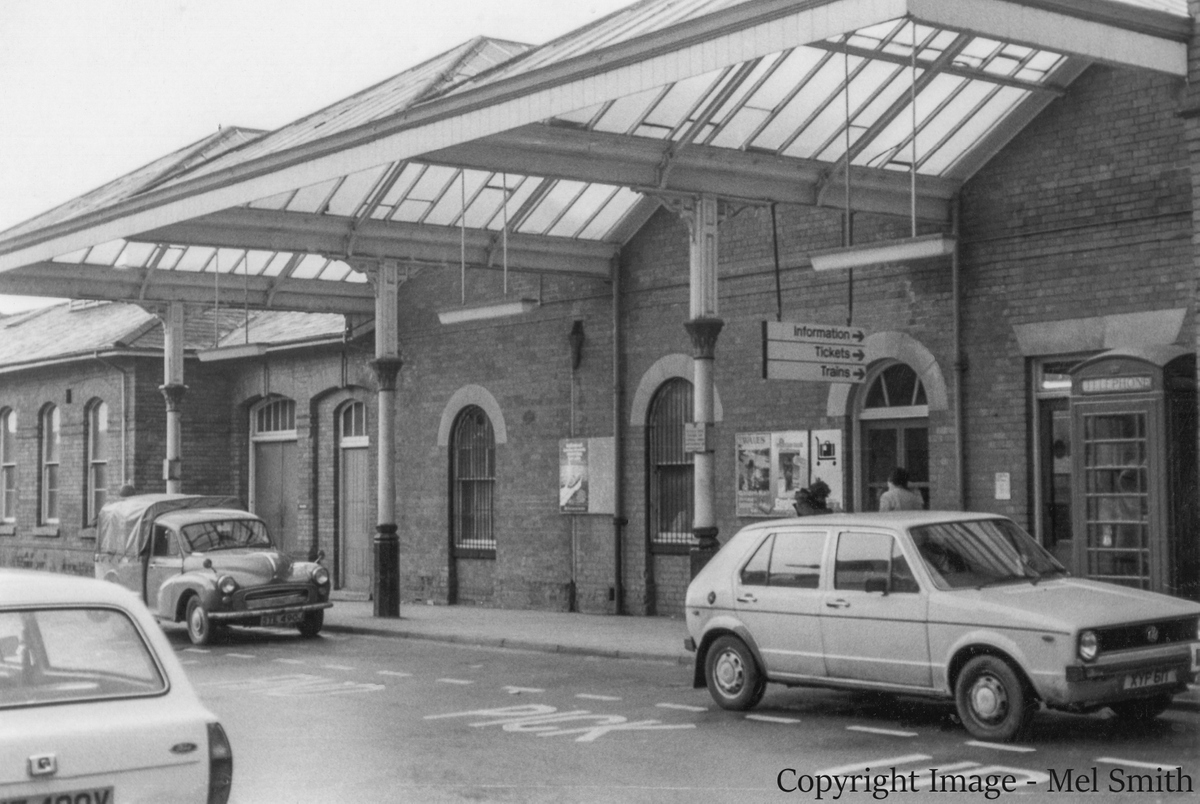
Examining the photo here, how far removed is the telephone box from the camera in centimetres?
1409

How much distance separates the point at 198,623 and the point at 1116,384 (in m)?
11.3

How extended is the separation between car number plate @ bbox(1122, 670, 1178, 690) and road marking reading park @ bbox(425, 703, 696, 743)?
3204mm

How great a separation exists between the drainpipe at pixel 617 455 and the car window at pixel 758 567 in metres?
9.43

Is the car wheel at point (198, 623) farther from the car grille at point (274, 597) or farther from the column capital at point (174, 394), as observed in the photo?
the column capital at point (174, 394)

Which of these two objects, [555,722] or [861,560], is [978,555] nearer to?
[861,560]

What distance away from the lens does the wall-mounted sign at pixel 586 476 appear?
72.5 ft

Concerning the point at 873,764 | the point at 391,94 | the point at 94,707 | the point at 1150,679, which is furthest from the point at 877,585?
the point at 391,94

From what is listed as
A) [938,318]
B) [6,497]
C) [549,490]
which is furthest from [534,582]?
[6,497]

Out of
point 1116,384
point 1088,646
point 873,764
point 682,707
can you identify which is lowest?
point 682,707

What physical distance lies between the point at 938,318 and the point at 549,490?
752 centimetres

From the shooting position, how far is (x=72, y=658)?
6172 mm

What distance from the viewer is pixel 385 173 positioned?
19.9 meters

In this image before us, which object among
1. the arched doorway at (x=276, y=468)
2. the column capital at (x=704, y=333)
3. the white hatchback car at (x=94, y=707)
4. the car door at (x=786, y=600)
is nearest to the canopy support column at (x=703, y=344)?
the column capital at (x=704, y=333)

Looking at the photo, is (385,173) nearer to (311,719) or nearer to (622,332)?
(622,332)
